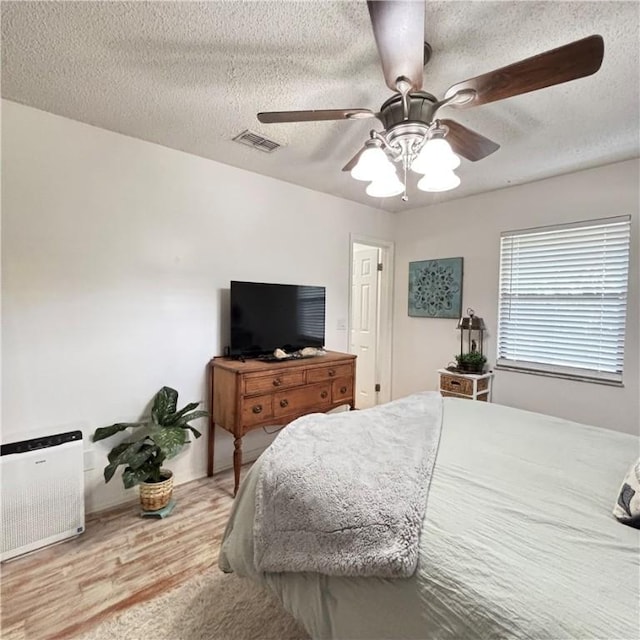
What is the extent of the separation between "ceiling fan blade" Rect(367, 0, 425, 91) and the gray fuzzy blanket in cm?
144

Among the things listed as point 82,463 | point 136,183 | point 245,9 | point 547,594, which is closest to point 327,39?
point 245,9

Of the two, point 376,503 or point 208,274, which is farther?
point 208,274

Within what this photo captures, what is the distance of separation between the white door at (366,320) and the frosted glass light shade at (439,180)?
2.61 m

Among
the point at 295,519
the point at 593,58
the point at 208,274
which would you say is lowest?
the point at 295,519

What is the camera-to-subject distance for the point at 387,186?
174cm

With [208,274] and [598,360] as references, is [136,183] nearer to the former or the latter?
[208,274]

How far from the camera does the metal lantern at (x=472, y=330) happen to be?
3.42 metres

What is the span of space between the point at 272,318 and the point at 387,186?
1.58 meters

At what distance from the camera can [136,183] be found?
2.41 metres

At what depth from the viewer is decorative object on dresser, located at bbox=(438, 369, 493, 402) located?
129 inches

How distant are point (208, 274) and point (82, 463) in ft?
4.93

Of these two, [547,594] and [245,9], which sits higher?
[245,9]

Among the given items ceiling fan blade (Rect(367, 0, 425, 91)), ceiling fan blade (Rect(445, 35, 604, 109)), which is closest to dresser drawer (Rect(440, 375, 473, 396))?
ceiling fan blade (Rect(445, 35, 604, 109))

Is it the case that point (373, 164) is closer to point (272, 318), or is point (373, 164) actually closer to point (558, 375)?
point (272, 318)
